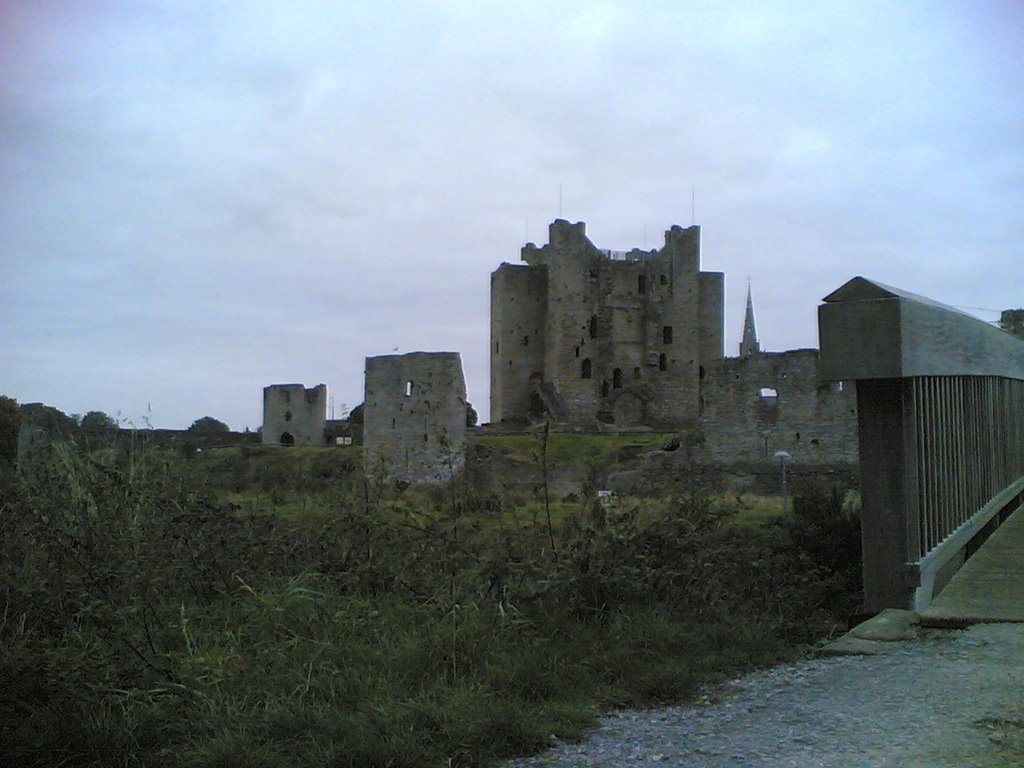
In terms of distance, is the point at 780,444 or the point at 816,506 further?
the point at 780,444

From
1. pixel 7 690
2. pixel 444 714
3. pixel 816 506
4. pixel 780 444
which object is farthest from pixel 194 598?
pixel 780 444

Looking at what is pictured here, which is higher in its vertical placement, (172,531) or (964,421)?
(964,421)

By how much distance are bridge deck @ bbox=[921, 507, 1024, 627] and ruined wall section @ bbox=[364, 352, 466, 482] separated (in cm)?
2171

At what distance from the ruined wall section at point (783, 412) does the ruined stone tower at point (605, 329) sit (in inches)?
979

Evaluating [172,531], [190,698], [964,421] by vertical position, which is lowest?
[190,698]

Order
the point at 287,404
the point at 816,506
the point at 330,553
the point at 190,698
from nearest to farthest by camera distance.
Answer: the point at 190,698 < the point at 330,553 < the point at 816,506 < the point at 287,404

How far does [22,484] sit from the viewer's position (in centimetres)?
732

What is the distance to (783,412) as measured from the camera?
27375mm

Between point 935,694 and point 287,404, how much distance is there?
49.5 m

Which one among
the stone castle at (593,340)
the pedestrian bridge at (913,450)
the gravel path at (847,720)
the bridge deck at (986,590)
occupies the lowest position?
the gravel path at (847,720)

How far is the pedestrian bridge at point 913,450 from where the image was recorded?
5.73 metres

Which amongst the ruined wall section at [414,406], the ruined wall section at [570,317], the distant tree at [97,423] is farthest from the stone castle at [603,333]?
the distant tree at [97,423]

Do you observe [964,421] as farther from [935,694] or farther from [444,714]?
[444,714]

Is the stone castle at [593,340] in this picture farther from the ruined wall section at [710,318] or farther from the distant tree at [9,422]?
the distant tree at [9,422]
